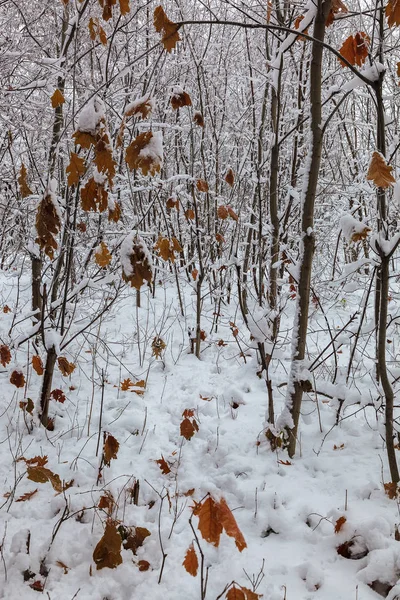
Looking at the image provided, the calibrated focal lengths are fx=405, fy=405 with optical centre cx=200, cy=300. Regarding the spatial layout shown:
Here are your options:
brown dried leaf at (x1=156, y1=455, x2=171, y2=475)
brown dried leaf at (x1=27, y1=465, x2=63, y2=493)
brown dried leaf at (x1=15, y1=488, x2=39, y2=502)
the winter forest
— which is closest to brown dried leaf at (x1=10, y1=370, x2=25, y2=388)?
the winter forest

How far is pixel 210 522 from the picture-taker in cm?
133

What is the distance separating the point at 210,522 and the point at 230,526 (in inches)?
2.6

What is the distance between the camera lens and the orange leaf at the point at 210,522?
4.33 feet

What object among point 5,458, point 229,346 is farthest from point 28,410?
point 229,346

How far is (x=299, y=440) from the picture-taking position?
2619mm

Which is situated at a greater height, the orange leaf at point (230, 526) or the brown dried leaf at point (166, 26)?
the brown dried leaf at point (166, 26)

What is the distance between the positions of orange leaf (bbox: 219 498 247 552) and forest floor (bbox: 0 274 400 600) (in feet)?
0.04

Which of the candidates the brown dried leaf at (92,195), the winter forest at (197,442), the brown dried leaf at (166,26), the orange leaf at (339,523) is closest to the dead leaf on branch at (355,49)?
the winter forest at (197,442)

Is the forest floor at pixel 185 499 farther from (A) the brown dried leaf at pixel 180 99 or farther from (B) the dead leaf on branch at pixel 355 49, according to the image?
(A) the brown dried leaf at pixel 180 99

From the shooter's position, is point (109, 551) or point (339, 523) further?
point (339, 523)

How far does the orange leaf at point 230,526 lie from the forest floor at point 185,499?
0.04ft

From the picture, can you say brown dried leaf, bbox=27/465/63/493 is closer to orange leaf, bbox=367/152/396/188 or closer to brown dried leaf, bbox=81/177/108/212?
brown dried leaf, bbox=81/177/108/212

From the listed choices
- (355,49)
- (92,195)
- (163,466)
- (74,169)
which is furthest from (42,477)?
(355,49)

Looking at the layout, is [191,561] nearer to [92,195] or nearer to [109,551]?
[109,551]
